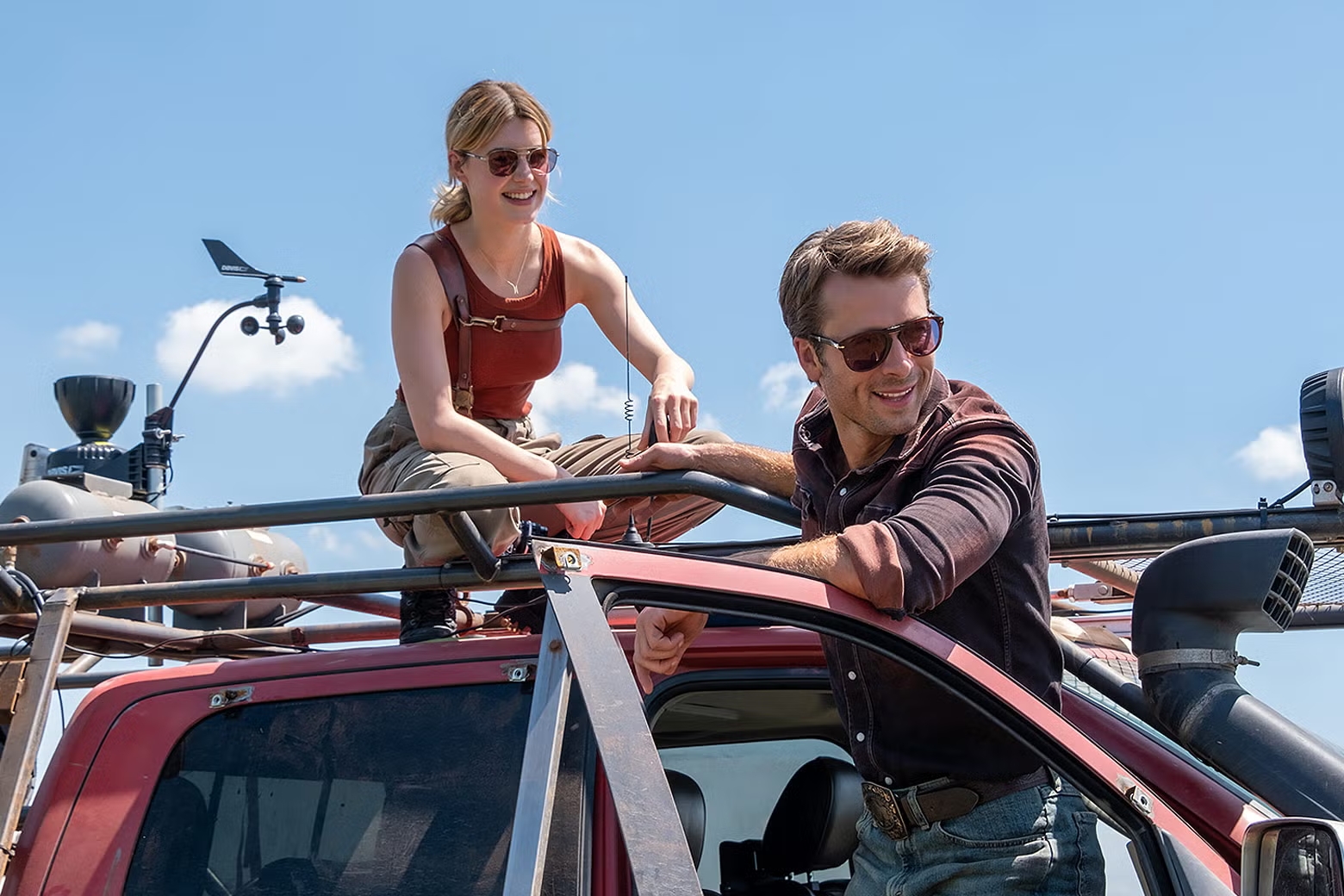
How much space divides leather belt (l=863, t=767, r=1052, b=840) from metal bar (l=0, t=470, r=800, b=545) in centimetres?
61

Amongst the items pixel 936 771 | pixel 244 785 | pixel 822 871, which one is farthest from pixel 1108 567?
pixel 244 785

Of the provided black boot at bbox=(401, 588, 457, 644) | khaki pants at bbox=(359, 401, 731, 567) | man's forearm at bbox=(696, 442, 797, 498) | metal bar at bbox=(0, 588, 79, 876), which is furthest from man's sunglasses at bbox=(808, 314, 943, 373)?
metal bar at bbox=(0, 588, 79, 876)

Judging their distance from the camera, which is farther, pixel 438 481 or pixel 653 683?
pixel 438 481

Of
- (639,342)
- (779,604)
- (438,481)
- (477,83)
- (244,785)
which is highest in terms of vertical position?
(477,83)

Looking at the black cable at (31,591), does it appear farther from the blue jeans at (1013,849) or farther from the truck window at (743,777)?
the blue jeans at (1013,849)

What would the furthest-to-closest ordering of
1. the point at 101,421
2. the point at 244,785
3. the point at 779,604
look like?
the point at 101,421
the point at 244,785
the point at 779,604

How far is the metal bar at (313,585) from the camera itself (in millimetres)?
2924

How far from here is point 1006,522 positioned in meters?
2.32

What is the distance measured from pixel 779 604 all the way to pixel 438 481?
1313mm

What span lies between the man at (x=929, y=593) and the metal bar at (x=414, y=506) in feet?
0.72

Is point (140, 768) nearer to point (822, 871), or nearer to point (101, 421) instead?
point (822, 871)

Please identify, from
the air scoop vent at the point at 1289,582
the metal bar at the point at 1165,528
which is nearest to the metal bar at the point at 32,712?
the metal bar at the point at 1165,528

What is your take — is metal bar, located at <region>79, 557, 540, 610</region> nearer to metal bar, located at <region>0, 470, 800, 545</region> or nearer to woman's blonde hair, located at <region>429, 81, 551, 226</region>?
metal bar, located at <region>0, 470, 800, 545</region>

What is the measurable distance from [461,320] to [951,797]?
65.5 inches
